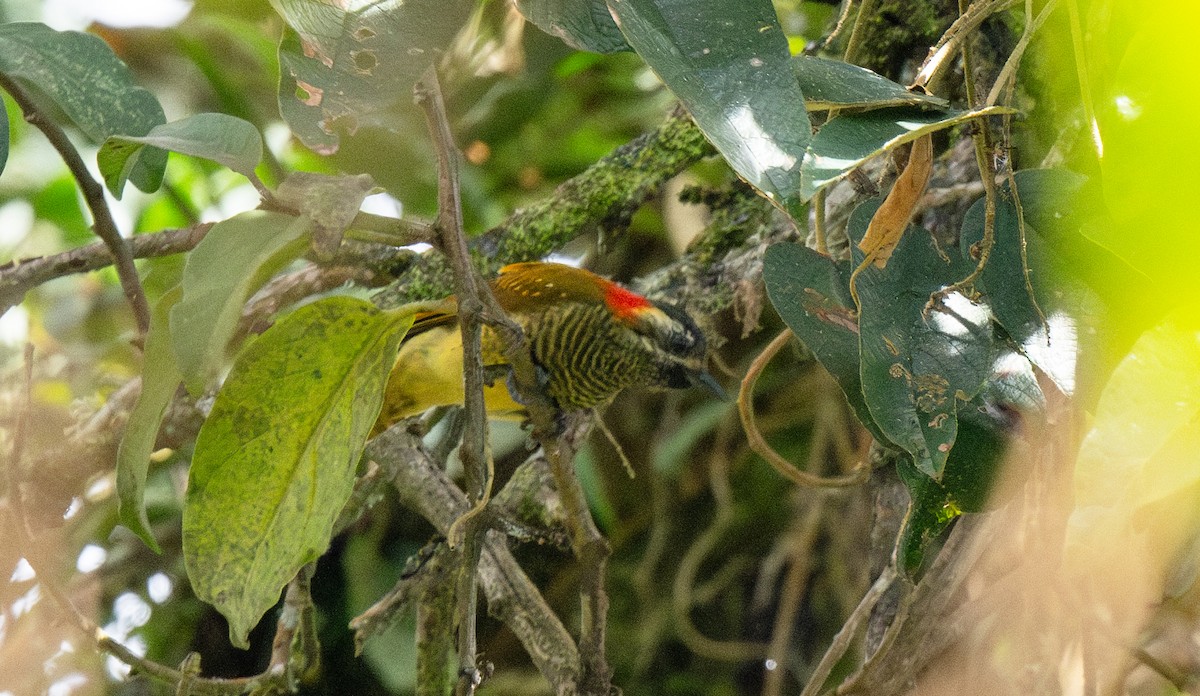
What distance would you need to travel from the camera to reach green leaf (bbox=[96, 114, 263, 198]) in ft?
2.88

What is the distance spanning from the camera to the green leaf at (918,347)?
3.01 ft

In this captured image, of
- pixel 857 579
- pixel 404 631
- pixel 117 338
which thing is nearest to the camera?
pixel 404 631

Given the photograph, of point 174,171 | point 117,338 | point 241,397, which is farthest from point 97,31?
point 241,397

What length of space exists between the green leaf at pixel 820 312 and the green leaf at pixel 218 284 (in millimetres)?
461

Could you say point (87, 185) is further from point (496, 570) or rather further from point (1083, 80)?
point (1083, 80)

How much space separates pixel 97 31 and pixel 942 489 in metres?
2.36

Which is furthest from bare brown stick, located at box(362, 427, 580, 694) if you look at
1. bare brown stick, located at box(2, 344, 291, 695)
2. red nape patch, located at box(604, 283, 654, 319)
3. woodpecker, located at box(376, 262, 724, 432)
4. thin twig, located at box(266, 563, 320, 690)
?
red nape patch, located at box(604, 283, 654, 319)

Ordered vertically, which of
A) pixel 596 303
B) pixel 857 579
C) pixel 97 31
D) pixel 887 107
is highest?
pixel 887 107

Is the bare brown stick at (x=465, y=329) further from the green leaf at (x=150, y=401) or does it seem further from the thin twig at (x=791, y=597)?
the thin twig at (x=791, y=597)

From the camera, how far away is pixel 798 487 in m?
2.35

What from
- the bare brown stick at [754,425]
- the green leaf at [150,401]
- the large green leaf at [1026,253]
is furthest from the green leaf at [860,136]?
the green leaf at [150,401]

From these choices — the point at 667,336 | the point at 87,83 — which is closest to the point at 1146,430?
the point at 667,336

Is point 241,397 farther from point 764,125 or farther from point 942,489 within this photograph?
point 942,489

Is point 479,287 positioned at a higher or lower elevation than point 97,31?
higher
